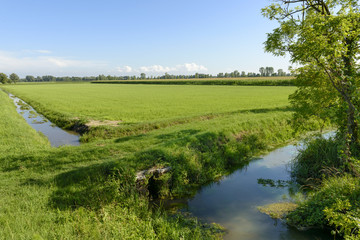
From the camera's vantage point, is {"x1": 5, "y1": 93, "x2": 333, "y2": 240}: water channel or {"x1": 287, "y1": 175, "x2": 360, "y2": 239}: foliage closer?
{"x1": 287, "y1": 175, "x2": 360, "y2": 239}: foliage

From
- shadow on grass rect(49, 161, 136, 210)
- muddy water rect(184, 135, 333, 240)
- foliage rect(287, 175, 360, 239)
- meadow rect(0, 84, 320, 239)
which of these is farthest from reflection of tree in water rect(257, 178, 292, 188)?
shadow on grass rect(49, 161, 136, 210)

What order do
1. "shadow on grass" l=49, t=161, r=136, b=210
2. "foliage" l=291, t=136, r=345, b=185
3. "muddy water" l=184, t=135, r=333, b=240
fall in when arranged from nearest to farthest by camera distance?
"muddy water" l=184, t=135, r=333, b=240 → "shadow on grass" l=49, t=161, r=136, b=210 → "foliage" l=291, t=136, r=345, b=185

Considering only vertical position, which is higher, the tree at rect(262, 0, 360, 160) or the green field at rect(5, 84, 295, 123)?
the tree at rect(262, 0, 360, 160)

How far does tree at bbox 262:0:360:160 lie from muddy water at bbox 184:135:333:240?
9.81ft

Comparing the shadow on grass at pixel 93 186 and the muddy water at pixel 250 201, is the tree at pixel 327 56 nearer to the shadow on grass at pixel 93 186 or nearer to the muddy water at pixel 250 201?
the muddy water at pixel 250 201

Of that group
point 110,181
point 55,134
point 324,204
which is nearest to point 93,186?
point 110,181

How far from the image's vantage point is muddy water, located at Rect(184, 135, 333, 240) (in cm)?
725

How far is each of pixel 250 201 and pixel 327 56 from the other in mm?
6295

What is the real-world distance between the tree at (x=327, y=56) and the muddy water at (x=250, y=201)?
9.81 ft

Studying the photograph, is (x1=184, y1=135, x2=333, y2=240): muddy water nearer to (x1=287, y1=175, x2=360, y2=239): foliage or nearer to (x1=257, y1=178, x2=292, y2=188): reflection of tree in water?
(x1=257, y1=178, x2=292, y2=188): reflection of tree in water

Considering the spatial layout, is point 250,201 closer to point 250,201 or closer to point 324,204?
point 250,201

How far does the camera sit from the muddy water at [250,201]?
725 centimetres

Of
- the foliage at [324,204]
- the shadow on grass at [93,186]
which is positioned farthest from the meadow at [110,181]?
the foliage at [324,204]

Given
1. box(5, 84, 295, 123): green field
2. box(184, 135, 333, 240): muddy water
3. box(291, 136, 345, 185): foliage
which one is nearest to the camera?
box(184, 135, 333, 240): muddy water
